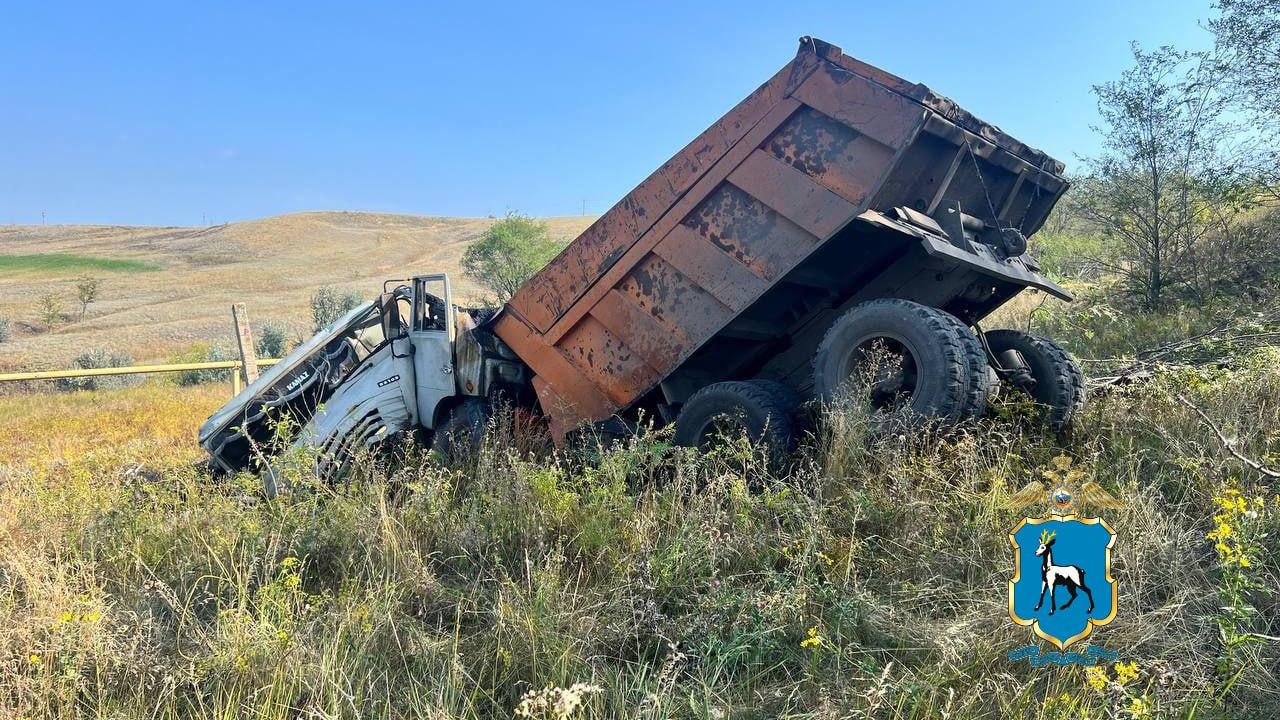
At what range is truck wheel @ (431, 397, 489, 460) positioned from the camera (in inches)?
226

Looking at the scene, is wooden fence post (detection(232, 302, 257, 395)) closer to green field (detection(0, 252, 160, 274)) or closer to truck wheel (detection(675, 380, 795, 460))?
truck wheel (detection(675, 380, 795, 460))

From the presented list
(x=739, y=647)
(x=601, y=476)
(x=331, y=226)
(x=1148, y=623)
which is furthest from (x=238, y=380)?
(x=331, y=226)

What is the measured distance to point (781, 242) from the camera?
446 centimetres

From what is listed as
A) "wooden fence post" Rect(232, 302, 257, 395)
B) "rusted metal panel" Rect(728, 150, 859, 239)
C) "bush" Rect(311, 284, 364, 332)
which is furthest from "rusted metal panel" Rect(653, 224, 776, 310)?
"bush" Rect(311, 284, 364, 332)

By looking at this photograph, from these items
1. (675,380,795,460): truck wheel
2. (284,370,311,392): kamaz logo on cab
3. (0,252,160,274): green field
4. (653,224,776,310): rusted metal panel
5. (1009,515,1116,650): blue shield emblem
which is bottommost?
(1009,515,1116,650): blue shield emblem

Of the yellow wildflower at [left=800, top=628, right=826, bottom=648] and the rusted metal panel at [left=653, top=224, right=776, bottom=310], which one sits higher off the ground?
the rusted metal panel at [left=653, top=224, right=776, bottom=310]

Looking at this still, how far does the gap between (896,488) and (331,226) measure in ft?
294

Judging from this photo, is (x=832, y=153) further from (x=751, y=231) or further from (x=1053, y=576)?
(x=1053, y=576)

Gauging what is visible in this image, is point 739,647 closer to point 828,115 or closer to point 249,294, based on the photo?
point 828,115

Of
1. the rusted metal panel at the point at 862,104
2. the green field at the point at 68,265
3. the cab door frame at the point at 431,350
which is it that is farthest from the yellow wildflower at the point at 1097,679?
the green field at the point at 68,265

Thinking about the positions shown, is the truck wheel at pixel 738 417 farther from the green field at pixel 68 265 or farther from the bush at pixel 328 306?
the green field at pixel 68 265

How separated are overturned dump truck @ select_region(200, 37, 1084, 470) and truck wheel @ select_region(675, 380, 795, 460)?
0.01 meters

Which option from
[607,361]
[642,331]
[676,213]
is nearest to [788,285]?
[676,213]

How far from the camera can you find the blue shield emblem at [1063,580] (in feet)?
7.64
